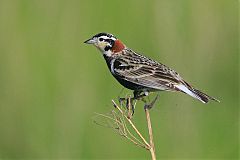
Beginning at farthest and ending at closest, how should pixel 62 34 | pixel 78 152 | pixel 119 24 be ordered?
1. pixel 119 24
2. pixel 62 34
3. pixel 78 152

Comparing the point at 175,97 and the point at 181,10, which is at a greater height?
the point at 181,10

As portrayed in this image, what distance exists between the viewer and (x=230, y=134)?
7.10m

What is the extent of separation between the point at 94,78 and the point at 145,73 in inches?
67.0

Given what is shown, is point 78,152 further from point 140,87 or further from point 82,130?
point 140,87

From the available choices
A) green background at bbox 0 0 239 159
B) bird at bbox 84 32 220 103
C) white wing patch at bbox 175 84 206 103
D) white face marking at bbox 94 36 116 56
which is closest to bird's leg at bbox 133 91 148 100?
bird at bbox 84 32 220 103

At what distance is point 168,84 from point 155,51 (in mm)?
1862

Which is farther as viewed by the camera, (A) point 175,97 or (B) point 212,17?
(B) point 212,17

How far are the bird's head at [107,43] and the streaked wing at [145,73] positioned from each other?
0.25ft

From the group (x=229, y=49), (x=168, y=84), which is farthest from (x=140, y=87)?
(x=229, y=49)

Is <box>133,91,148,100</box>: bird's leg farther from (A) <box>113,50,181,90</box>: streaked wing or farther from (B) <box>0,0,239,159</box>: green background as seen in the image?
(B) <box>0,0,239,159</box>: green background

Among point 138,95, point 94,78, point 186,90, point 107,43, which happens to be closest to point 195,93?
point 186,90

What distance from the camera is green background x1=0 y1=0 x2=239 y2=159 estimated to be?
21.8ft

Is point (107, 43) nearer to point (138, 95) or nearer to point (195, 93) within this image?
point (138, 95)

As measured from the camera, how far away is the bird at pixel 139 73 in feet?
16.4
